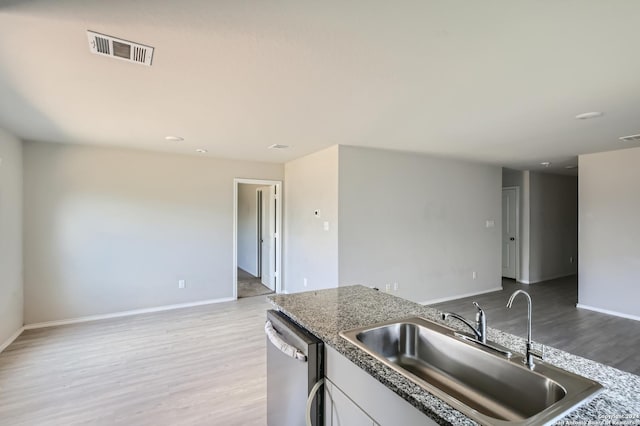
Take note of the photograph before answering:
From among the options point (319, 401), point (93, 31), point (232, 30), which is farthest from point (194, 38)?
point (319, 401)

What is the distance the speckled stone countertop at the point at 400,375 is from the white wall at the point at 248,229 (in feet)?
16.7

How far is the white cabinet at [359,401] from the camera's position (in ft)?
3.28

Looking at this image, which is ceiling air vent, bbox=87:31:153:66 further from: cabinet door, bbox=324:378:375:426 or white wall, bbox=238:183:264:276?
white wall, bbox=238:183:264:276

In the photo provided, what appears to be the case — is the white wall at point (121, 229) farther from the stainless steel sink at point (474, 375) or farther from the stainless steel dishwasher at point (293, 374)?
the stainless steel sink at point (474, 375)

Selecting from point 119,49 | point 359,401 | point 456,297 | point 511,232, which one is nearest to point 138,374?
point 359,401

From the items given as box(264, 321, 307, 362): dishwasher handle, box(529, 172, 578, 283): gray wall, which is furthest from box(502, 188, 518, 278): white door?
box(264, 321, 307, 362): dishwasher handle

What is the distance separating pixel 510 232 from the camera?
267 inches

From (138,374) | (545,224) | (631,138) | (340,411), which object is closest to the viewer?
(340,411)

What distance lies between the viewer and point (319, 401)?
4.64ft

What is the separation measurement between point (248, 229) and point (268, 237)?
1.48 m

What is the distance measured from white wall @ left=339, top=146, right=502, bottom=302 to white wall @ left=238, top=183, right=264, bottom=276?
3.11 meters

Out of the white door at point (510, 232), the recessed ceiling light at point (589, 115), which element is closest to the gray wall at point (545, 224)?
the white door at point (510, 232)

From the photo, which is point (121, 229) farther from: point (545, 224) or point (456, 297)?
point (545, 224)

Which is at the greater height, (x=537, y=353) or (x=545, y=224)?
(x=545, y=224)
